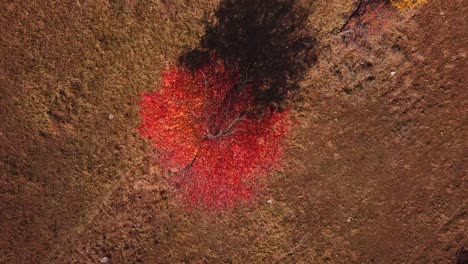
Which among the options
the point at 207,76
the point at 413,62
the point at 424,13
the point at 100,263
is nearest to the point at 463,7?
the point at 424,13

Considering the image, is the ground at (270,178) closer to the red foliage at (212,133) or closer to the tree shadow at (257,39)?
the tree shadow at (257,39)

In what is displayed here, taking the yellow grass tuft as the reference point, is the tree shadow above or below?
above

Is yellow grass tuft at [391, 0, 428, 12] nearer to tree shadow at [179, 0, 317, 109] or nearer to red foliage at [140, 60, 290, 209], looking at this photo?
tree shadow at [179, 0, 317, 109]

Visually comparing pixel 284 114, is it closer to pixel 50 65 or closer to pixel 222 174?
pixel 222 174

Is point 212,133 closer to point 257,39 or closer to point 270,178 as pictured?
point 270,178

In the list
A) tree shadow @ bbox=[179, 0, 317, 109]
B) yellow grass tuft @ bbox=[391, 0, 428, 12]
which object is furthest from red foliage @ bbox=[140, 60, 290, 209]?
yellow grass tuft @ bbox=[391, 0, 428, 12]

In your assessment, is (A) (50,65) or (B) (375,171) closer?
(A) (50,65)
